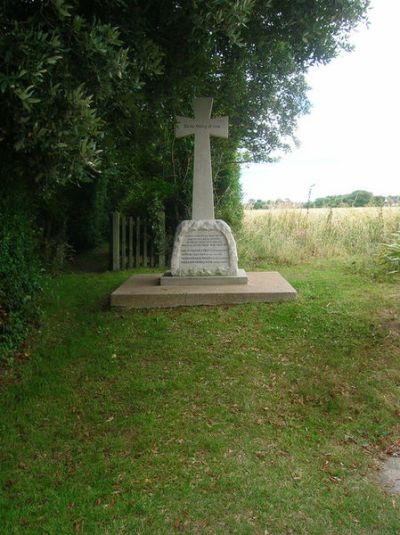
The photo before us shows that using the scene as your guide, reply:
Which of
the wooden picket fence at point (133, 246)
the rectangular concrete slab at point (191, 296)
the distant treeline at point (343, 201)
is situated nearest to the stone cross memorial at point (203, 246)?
the rectangular concrete slab at point (191, 296)

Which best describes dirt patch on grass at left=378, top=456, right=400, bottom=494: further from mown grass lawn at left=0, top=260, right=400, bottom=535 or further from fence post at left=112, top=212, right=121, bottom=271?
fence post at left=112, top=212, right=121, bottom=271

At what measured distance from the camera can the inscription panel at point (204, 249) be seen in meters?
8.37

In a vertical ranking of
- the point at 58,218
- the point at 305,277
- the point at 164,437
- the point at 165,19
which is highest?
the point at 165,19

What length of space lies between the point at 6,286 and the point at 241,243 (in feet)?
25.3

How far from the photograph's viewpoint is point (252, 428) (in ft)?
15.1

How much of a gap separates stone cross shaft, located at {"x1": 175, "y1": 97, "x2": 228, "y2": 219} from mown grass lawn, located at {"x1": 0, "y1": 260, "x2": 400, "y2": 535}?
1.98 m

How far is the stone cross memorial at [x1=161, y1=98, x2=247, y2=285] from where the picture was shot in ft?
27.3

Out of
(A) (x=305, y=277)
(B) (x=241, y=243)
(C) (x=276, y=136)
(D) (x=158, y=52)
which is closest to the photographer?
(D) (x=158, y=52)

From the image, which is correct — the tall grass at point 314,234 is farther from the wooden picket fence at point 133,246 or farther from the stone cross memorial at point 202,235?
the stone cross memorial at point 202,235

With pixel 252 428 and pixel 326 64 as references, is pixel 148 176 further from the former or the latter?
pixel 252 428

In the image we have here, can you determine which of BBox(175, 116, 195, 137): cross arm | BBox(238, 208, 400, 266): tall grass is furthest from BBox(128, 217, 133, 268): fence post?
BBox(175, 116, 195, 137): cross arm

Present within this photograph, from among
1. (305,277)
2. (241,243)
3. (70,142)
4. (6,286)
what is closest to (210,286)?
(305,277)

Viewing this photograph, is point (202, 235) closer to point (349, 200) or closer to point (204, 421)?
point (204, 421)

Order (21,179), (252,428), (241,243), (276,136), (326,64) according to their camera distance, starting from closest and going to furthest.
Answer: (252,428), (21,179), (326,64), (276,136), (241,243)
